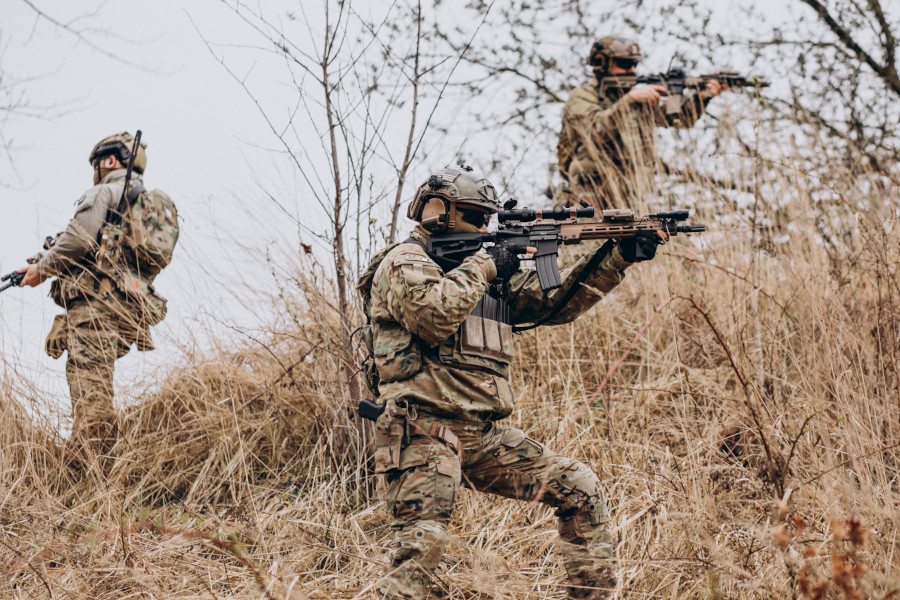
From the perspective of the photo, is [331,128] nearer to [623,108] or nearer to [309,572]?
[309,572]

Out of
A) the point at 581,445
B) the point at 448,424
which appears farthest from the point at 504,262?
the point at 581,445

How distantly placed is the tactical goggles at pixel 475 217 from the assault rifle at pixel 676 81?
3640 mm

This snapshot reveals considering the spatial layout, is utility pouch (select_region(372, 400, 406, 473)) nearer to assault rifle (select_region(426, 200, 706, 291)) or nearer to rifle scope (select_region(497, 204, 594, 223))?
assault rifle (select_region(426, 200, 706, 291))

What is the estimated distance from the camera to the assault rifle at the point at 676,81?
6465mm

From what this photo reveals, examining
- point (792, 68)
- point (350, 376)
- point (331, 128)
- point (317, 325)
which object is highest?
point (792, 68)

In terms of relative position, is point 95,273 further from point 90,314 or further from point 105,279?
point 90,314

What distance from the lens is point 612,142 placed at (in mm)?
6652

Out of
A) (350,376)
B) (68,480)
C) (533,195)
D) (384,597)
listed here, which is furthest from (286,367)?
(533,195)

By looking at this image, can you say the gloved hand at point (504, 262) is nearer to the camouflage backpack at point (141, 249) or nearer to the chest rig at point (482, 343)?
the chest rig at point (482, 343)

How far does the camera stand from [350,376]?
167 inches

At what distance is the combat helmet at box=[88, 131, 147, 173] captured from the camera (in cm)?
546

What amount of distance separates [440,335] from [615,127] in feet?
13.3

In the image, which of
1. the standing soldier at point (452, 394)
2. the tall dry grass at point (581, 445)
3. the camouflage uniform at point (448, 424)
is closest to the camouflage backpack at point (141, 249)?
the tall dry grass at point (581, 445)

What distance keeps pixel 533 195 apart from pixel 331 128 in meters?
4.01
